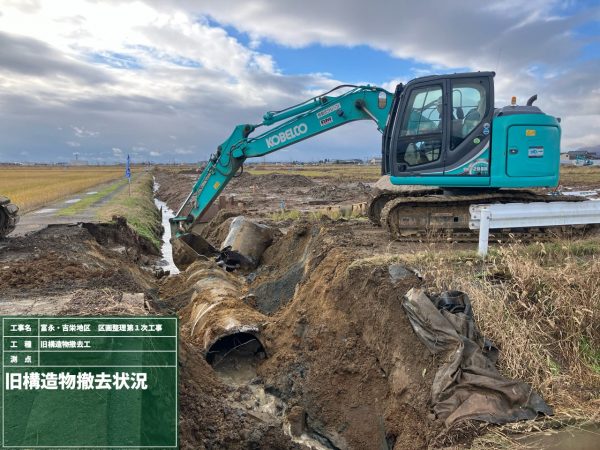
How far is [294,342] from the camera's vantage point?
22.3ft

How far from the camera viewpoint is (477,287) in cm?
553

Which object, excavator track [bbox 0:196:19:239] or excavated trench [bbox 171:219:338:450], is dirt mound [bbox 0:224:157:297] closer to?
excavator track [bbox 0:196:19:239]

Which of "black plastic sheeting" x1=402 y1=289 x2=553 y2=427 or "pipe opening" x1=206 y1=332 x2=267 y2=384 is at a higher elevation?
"black plastic sheeting" x1=402 y1=289 x2=553 y2=427

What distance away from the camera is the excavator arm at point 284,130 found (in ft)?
35.7

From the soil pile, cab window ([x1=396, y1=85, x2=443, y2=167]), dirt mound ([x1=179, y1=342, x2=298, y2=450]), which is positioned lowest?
dirt mound ([x1=179, y1=342, x2=298, y2=450])

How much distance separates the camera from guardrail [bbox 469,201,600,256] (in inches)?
279

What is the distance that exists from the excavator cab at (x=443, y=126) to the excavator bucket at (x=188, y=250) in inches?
232

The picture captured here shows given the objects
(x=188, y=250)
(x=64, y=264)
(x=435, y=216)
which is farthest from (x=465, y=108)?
(x=64, y=264)

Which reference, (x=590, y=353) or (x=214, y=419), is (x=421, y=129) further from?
(x=214, y=419)

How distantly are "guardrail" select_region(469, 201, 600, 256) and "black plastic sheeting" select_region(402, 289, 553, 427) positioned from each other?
223 centimetres

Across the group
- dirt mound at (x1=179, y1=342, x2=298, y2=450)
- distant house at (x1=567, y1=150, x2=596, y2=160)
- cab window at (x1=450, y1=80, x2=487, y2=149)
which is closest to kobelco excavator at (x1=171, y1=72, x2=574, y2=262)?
cab window at (x1=450, y1=80, x2=487, y2=149)

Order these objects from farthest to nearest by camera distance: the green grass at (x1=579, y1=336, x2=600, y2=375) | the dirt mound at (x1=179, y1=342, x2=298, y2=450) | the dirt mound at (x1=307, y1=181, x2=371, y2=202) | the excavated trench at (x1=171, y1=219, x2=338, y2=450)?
the dirt mound at (x1=307, y1=181, x2=371, y2=202)
the excavated trench at (x1=171, y1=219, x2=338, y2=450)
the dirt mound at (x1=179, y1=342, x2=298, y2=450)
the green grass at (x1=579, y1=336, x2=600, y2=375)

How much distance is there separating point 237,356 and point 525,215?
505cm

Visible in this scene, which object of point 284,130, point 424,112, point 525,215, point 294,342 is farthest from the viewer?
point 284,130
